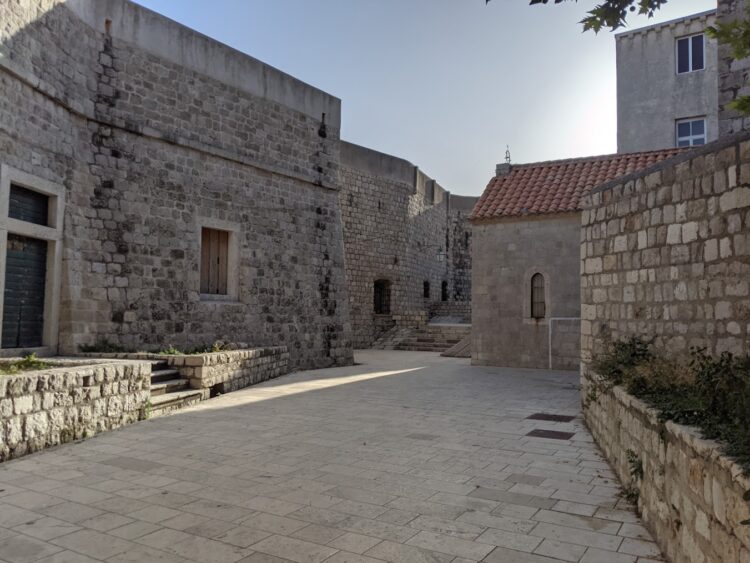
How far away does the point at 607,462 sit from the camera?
18.8ft

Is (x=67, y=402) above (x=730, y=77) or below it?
below

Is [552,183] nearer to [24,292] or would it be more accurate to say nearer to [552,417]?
[552,417]

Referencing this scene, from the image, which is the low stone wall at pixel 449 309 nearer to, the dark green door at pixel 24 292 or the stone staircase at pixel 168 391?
the stone staircase at pixel 168 391

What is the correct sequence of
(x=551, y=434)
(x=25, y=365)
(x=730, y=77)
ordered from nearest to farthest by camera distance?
(x=25, y=365)
(x=551, y=434)
(x=730, y=77)

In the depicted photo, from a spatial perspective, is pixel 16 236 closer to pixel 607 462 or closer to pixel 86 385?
pixel 86 385

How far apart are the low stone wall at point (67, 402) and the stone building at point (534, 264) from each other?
31.4 feet

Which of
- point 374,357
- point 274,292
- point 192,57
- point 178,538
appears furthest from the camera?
point 374,357

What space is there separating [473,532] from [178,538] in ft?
6.29

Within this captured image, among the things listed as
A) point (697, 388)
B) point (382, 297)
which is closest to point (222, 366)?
point (697, 388)

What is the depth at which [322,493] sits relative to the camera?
15.4 feet

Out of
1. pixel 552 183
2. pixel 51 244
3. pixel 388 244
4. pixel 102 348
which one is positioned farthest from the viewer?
pixel 388 244

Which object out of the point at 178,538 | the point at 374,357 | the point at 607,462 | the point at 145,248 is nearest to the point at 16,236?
the point at 145,248

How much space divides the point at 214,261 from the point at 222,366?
376cm

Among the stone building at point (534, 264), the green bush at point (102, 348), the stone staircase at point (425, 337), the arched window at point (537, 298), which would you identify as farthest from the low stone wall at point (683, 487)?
the stone staircase at point (425, 337)
